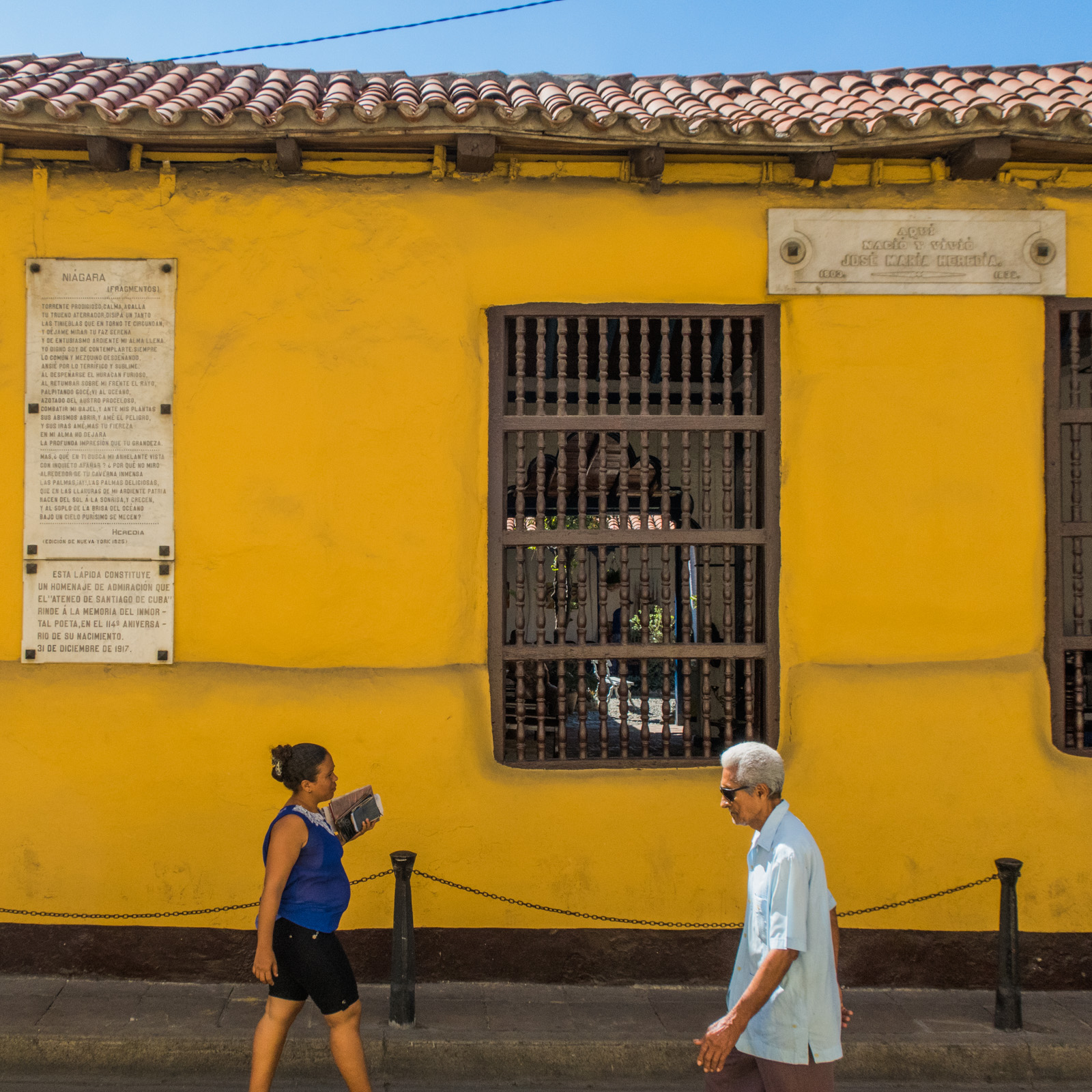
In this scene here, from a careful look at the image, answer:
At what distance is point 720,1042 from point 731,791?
2.21 ft

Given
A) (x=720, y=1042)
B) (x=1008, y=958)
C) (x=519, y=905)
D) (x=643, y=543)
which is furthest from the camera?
(x=643, y=543)

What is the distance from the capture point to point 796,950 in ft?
8.34

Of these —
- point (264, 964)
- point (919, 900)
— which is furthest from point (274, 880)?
point (919, 900)

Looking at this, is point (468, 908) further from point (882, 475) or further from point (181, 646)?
point (882, 475)

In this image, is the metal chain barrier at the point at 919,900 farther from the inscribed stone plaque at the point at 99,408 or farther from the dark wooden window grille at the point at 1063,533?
the inscribed stone plaque at the point at 99,408

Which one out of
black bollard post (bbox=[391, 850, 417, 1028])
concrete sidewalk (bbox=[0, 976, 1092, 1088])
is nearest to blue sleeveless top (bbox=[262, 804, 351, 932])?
black bollard post (bbox=[391, 850, 417, 1028])

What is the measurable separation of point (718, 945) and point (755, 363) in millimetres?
2999

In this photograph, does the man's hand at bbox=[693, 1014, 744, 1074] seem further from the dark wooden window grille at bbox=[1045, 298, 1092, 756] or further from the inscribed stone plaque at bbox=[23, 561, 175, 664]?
the inscribed stone plaque at bbox=[23, 561, 175, 664]

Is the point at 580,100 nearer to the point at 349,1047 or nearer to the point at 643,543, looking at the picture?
the point at 643,543

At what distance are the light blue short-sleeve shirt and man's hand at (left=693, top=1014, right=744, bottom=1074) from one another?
139 mm

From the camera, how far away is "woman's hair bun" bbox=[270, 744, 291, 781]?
11.0 feet

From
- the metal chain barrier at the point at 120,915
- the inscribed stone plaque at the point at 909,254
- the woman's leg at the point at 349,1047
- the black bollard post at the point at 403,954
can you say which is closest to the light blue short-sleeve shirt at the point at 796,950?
the woman's leg at the point at 349,1047

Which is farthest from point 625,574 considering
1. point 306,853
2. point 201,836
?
point 201,836

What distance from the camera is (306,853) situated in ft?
10.8
